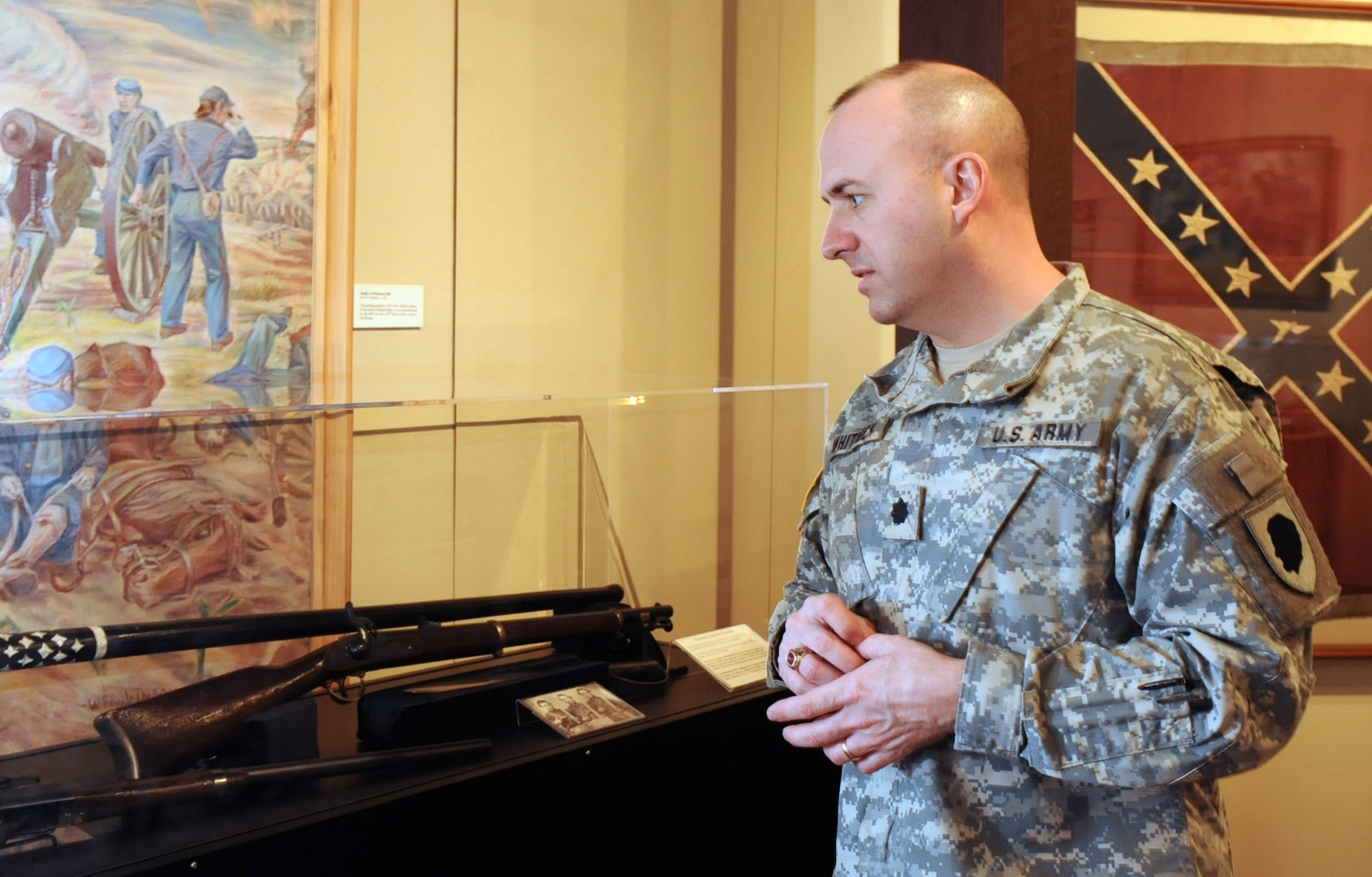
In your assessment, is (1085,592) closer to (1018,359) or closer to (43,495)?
(1018,359)

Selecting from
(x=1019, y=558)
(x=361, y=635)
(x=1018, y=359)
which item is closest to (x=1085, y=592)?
(x=1019, y=558)

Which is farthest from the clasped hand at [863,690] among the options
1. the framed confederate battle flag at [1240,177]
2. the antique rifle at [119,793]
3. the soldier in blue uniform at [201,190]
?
the framed confederate battle flag at [1240,177]

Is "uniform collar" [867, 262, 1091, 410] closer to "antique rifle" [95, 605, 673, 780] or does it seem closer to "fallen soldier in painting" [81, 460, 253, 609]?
"antique rifle" [95, 605, 673, 780]

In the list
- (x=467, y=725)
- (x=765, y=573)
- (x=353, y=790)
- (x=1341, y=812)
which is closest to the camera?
(x=353, y=790)

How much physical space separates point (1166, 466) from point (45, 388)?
5.79 feet

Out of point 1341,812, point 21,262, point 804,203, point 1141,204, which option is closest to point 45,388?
point 21,262

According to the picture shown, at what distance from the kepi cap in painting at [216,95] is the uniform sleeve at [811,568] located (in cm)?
136

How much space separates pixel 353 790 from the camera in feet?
4.97

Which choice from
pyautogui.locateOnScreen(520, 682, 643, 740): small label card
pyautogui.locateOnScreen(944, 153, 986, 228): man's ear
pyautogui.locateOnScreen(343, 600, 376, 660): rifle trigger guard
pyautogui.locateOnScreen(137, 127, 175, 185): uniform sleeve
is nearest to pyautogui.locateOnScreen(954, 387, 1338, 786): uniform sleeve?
pyautogui.locateOnScreen(944, 153, 986, 228): man's ear

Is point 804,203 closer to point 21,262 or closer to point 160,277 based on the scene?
point 160,277

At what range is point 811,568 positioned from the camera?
153 centimetres

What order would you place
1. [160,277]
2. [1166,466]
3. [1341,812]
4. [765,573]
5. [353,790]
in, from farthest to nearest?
[1341,812] → [765,573] → [160,277] → [353,790] → [1166,466]

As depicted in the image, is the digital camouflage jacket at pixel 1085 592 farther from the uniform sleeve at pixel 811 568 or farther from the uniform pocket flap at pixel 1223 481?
the uniform sleeve at pixel 811 568

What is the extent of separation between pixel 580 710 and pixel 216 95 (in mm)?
1336
